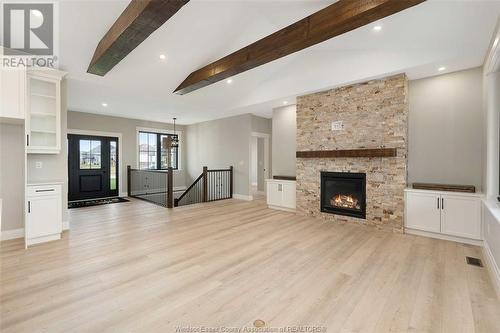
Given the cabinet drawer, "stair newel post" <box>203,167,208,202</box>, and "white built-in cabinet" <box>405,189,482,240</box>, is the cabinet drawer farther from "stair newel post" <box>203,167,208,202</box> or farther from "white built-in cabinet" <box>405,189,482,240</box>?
"white built-in cabinet" <box>405,189,482,240</box>

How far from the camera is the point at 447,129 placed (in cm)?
411

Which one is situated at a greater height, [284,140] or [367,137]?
[284,140]

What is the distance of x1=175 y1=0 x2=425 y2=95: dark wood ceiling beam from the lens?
105 inches

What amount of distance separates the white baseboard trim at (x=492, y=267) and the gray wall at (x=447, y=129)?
125 cm

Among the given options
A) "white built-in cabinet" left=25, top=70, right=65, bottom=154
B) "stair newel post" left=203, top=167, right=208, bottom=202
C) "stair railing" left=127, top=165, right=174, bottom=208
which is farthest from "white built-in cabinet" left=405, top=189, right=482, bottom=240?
"stair railing" left=127, top=165, right=174, bottom=208

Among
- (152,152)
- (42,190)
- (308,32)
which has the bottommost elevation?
(42,190)

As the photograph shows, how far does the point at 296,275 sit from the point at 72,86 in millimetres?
6030

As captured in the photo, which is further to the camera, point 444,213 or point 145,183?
point 145,183

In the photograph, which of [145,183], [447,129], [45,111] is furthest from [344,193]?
[145,183]

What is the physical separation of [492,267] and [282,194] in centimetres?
396

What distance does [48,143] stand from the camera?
4.06m

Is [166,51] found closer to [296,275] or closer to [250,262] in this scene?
[250,262]

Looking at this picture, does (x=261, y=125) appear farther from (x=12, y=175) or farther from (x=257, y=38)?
(x=12, y=175)

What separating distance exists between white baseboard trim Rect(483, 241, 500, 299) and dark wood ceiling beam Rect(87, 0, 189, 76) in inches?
174
